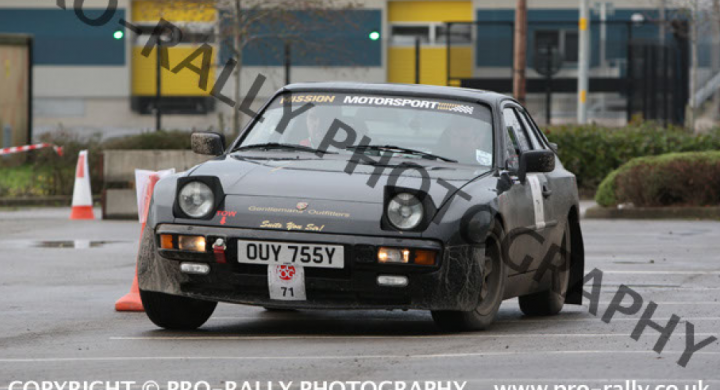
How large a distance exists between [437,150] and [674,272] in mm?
4973

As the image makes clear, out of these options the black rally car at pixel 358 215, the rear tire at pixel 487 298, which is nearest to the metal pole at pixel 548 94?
the black rally car at pixel 358 215

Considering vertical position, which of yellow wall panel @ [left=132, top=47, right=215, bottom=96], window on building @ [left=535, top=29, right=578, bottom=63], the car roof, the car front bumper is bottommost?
the car front bumper

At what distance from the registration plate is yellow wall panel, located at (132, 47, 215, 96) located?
1264 inches

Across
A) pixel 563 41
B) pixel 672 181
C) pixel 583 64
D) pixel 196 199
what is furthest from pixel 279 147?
pixel 563 41

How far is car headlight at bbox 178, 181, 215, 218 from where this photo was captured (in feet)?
26.2

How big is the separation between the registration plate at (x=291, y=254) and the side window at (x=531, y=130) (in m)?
2.75

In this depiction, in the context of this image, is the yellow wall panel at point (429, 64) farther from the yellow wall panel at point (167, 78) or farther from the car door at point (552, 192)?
the car door at point (552, 192)

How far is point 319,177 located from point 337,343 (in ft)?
3.16

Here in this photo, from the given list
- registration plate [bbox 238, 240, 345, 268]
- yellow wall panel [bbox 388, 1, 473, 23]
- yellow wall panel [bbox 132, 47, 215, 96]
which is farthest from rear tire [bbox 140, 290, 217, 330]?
yellow wall panel [bbox 388, 1, 473, 23]

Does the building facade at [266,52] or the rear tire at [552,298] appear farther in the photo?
the building facade at [266,52]

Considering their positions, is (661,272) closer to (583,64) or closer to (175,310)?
(175,310)

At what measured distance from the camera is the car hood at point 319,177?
7887 millimetres

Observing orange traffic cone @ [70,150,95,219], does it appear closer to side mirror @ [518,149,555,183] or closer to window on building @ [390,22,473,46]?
side mirror @ [518,149,555,183]

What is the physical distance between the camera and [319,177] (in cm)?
811
